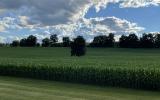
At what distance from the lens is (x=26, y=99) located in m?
18.2

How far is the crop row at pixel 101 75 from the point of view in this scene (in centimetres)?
2314

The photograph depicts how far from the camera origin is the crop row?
23.1 metres

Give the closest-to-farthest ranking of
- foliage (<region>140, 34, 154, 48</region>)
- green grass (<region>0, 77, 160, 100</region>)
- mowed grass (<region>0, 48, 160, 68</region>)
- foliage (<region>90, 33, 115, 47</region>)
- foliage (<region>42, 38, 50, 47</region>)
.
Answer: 1. green grass (<region>0, 77, 160, 100</region>)
2. mowed grass (<region>0, 48, 160, 68</region>)
3. foliage (<region>140, 34, 154, 48</region>)
4. foliage (<region>90, 33, 115, 47</region>)
5. foliage (<region>42, 38, 50, 47</region>)

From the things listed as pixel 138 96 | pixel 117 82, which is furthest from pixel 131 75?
pixel 138 96

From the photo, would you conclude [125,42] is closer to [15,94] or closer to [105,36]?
[105,36]

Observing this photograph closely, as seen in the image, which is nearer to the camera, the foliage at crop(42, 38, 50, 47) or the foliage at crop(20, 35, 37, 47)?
the foliage at crop(20, 35, 37, 47)

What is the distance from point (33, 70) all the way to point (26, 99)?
515 inches

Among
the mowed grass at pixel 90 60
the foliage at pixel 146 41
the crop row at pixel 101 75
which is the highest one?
the foliage at pixel 146 41

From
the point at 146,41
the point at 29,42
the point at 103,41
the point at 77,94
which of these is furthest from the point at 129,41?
the point at 77,94

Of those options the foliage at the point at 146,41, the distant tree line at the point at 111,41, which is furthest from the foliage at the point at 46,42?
the foliage at the point at 146,41

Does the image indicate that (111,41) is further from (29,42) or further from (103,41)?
(29,42)

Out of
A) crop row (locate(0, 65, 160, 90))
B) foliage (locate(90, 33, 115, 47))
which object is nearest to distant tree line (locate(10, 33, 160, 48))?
foliage (locate(90, 33, 115, 47))

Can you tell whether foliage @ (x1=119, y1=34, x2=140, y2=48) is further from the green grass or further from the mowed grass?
the green grass

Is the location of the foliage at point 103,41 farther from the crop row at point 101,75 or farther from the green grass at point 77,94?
the green grass at point 77,94
